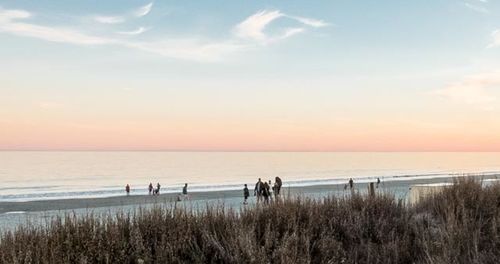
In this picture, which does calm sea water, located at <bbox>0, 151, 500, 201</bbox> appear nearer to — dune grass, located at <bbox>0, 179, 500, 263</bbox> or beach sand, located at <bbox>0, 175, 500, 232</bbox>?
beach sand, located at <bbox>0, 175, 500, 232</bbox>

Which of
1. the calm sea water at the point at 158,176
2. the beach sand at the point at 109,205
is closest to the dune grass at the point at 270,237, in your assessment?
the beach sand at the point at 109,205

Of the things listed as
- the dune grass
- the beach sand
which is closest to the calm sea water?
the beach sand

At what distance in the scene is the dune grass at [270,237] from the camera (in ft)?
19.5

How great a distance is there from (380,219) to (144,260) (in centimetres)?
440

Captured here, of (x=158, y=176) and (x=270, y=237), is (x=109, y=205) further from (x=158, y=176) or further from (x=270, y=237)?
(x=158, y=176)

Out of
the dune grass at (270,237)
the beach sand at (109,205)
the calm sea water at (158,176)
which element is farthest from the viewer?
the calm sea water at (158,176)

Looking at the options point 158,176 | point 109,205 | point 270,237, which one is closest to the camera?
point 270,237

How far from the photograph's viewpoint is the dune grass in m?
5.94

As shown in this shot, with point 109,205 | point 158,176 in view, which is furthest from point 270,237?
point 158,176

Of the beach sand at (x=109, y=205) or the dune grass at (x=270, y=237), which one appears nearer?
the dune grass at (x=270, y=237)

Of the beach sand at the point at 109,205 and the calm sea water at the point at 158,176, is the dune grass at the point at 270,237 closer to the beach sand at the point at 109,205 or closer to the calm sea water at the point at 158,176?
the beach sand at the point at 109,205

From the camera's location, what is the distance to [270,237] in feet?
21.5

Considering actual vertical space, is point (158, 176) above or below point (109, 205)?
above

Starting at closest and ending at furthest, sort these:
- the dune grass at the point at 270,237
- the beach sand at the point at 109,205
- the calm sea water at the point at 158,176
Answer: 1. the dune grass at the point at 270,237
2. the beach sand at the point at 109,205
3. the calm sea water at the point at 158,176
